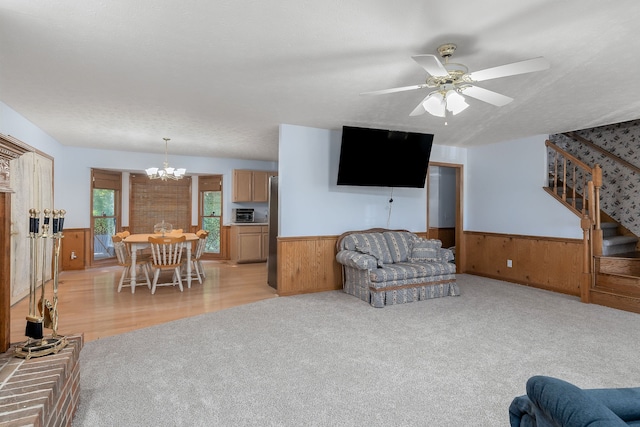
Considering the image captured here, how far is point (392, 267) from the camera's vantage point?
4410 mm

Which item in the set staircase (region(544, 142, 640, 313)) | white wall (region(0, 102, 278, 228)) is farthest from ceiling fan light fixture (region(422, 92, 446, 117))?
white wall (region(0, 102, 278, 228))

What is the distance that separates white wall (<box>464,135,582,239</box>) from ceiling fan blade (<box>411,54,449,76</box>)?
3.89m

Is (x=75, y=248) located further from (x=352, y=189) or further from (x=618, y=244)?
(x=618, y=244)

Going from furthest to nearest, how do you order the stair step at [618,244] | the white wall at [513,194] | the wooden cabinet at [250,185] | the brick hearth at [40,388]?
the wooden cabinet at [250,185], the white wall at [513,194], the stair step at [618,244], the brick hearth at [40,388]

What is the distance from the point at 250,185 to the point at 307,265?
3.52 metres

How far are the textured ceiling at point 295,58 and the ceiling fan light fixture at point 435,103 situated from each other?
323 mm

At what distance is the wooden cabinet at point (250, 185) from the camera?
25.3 ft

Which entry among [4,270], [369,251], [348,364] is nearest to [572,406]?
[348,364]

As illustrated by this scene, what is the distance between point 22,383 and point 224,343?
5.10 feet

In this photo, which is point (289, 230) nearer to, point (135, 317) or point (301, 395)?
point (135, 317)

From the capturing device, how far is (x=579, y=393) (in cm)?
103

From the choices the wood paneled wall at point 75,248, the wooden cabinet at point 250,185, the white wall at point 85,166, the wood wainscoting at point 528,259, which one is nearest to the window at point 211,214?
the white wall at point 85,166

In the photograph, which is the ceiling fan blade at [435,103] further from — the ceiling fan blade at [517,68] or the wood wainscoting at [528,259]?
the wood wainscoting at [528,259]

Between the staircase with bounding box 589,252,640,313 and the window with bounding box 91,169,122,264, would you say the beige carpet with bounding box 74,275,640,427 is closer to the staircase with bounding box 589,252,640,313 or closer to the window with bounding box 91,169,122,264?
the staircase with bounding box 589,252,640,313
